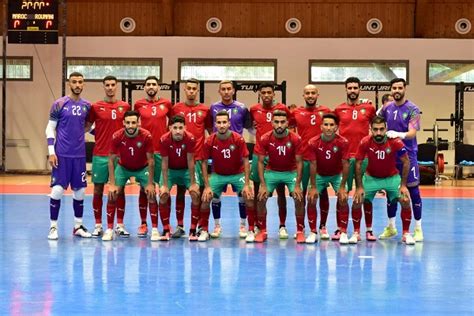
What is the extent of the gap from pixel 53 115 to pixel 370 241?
4029 millimetres

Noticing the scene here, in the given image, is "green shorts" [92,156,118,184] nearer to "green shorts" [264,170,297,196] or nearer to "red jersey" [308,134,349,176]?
"green shorts" [264,170,297,196]

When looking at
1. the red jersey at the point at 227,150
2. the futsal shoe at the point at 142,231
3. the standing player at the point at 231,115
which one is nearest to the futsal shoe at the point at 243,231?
the standing player at the point at 231,115

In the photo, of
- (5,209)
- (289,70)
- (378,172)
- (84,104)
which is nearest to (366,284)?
(378,172)

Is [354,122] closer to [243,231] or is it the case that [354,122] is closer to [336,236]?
[336,236]

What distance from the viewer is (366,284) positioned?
716 cm

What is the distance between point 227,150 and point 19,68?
14171mm

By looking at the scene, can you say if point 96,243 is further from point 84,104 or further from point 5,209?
point 5,209

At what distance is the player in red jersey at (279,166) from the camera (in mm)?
9453

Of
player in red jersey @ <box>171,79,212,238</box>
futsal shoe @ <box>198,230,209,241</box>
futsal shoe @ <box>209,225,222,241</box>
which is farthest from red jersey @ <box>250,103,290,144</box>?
futsal shoe @ <box>198,230,209,241</box>

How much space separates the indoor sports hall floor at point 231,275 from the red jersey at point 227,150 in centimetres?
92

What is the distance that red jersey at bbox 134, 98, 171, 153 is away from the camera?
10195 mm

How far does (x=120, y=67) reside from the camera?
22.1 metres

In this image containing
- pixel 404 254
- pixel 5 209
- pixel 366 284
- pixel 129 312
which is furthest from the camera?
pixel 5 209

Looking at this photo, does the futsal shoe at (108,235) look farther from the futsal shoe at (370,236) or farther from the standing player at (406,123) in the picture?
the standing player at (406,123)
